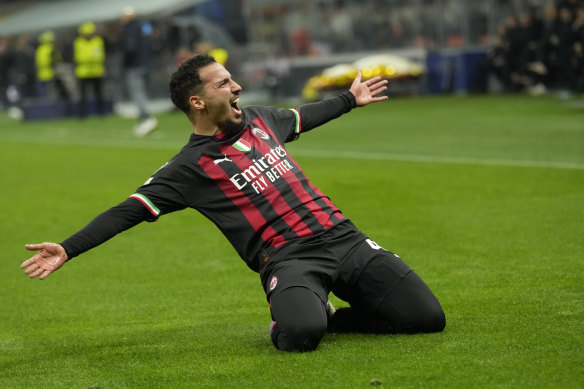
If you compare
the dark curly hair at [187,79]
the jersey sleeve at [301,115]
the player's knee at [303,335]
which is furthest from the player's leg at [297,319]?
the dark curly hair at [187,79]

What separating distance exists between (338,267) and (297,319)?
0.48 m

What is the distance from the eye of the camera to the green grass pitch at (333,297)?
15.1ft

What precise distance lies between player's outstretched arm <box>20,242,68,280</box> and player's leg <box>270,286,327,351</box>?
1.06m

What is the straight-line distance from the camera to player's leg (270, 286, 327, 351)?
489 cm

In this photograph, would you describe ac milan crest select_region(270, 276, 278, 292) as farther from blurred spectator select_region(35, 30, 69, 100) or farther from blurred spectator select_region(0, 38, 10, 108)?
blurred spectator select_region(0, 38, 10, 108)

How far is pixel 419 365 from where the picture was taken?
14.8 feet

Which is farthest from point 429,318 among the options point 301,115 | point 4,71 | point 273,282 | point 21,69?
point 4,71

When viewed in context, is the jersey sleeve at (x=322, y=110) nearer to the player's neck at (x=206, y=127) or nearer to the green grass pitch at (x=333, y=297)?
the player's neck at (x=206, y=127)

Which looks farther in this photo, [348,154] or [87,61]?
[87,61]

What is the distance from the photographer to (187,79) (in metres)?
5.48

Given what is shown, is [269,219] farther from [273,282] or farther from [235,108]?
[235,108]

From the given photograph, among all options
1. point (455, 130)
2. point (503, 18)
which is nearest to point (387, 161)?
point (455, 130)

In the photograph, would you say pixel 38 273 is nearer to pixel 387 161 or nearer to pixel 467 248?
pixel 467 248

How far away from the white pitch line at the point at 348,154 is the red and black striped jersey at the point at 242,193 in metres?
6.73
